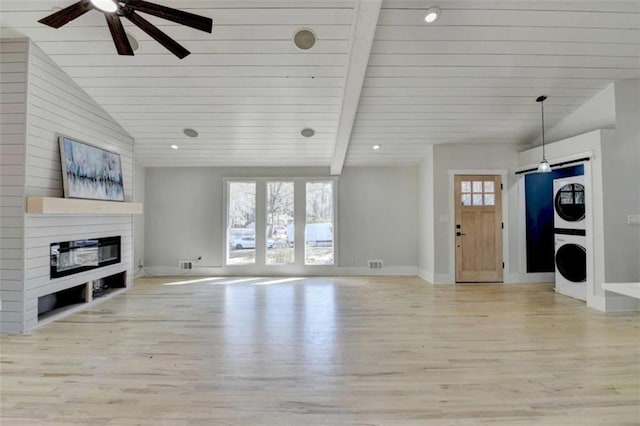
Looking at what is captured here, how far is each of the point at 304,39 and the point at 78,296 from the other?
178 inches

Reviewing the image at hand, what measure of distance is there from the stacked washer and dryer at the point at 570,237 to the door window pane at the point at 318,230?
12.6ft

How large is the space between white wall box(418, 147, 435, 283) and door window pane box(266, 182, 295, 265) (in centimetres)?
262

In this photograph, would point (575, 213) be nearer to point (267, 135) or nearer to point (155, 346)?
point (267, 135)

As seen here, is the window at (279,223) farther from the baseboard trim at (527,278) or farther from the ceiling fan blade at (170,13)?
the ceiling fan blade at (170,13)

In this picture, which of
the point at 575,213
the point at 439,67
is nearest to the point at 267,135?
the point at 439,67

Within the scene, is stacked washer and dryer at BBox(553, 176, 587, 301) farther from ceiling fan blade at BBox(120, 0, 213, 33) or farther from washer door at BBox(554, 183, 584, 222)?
ceiling fan blade at BBox(120, 0, 213, 33)

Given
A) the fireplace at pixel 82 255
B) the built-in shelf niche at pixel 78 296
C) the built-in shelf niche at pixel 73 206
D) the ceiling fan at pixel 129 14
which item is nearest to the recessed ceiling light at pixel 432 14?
the ceiling fan at pixel 129 14

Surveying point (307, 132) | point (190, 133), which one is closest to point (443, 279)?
point (307, 132)

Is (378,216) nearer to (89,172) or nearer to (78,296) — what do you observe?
(89,172)

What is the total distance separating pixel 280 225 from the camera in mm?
6270

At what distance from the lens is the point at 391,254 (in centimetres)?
623

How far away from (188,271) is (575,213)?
684cm

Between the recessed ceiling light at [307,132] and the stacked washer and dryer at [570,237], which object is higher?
the recessed ceiling light at [307,132]

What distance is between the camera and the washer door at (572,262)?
4293 mm
